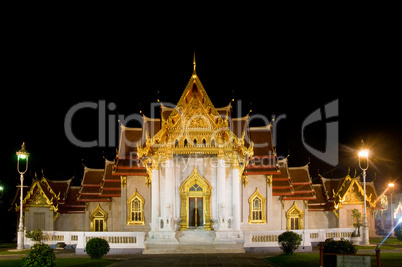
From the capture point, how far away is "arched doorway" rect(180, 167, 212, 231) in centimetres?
3228

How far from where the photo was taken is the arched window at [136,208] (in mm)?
35219

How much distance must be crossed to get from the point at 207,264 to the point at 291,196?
1582 centimetres

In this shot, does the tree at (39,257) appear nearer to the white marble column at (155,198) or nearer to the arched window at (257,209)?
the white marble column at (155,198)

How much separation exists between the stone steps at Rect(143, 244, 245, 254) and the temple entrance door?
2495 mm

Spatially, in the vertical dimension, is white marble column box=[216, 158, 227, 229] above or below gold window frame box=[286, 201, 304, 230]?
above

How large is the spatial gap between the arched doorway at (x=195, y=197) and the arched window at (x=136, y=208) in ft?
13.5

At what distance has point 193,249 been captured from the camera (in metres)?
29.0

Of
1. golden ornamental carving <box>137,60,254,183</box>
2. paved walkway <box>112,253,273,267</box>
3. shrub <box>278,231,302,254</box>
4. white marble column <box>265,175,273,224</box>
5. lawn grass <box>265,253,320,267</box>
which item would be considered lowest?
paved walkway <box>112,253,273,267</box>

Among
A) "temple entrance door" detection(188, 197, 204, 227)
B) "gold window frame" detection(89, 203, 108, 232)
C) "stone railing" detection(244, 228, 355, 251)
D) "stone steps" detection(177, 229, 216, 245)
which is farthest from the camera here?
"gold window frame" detection(89, 203, 108, 232)

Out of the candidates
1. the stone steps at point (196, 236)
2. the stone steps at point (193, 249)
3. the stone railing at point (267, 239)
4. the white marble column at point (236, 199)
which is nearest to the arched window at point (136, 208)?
the stone steps at point (196, 236)

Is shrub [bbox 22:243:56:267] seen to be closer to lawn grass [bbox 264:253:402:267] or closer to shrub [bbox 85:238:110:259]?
shrub [bbox 85:238:110:259]

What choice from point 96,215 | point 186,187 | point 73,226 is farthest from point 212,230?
point 73,226

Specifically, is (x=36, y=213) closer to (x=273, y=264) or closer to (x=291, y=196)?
(x=291, y=196)

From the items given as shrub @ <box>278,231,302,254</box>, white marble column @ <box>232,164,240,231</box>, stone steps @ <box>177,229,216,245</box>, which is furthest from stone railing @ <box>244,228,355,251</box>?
shrub @ <box>278,231,302,254</box>
